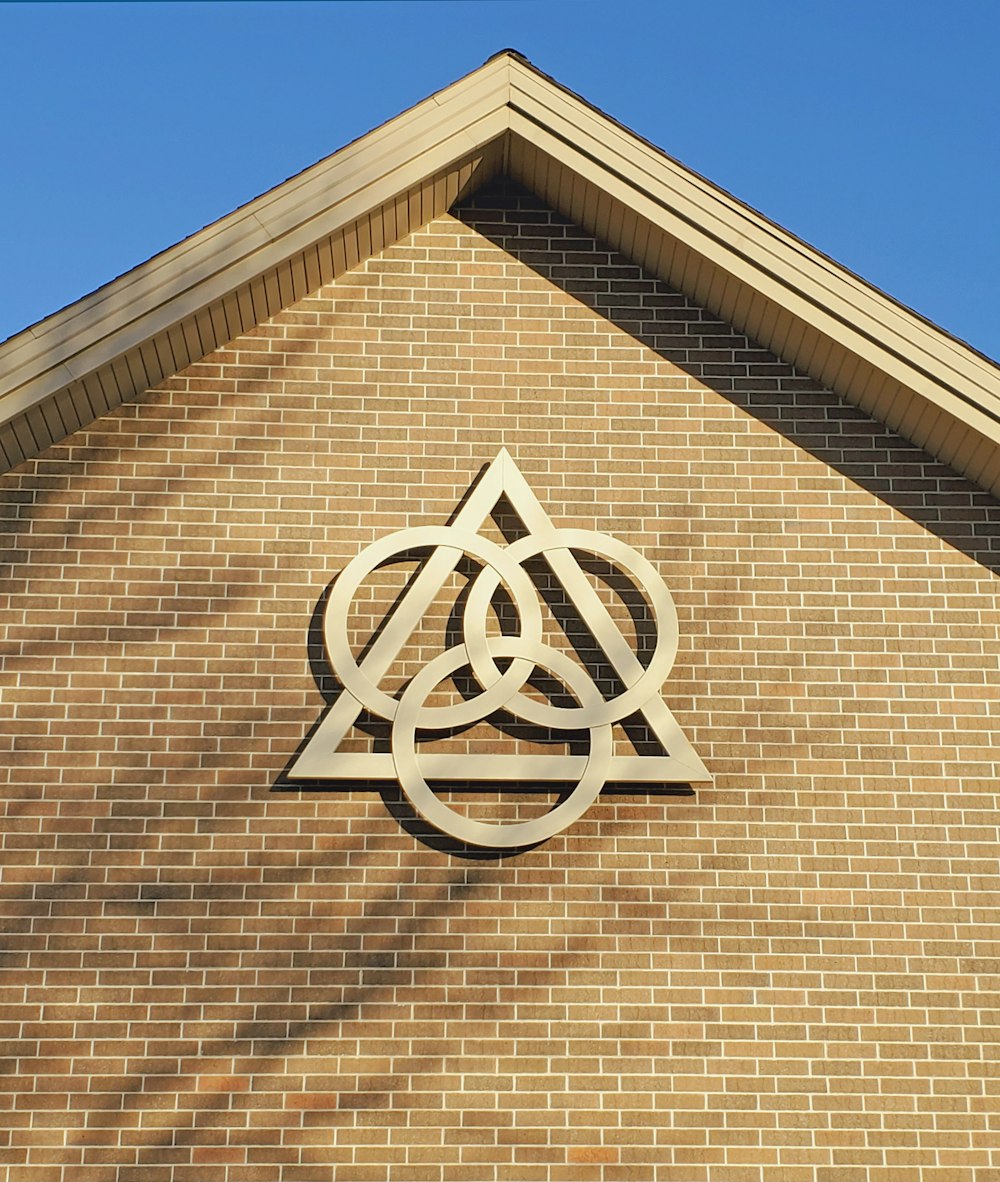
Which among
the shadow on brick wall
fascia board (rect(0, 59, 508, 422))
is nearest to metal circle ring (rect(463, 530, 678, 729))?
the shadow on brick wall

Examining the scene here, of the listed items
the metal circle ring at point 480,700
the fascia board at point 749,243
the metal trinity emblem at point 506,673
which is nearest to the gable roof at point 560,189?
the fascia board at point 749,243

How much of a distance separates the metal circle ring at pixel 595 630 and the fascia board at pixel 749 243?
5.44 ft

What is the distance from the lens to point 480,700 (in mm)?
8188

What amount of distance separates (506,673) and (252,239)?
2660mm

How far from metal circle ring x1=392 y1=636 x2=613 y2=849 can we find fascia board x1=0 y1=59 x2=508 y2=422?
234 centimetres

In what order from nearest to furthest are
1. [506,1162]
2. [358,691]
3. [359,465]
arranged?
[506,1162] < [358,691] < [359,465]

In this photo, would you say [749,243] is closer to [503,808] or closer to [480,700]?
[480,700]

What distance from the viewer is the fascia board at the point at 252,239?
8211mm

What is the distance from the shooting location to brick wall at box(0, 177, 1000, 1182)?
7.73 meters

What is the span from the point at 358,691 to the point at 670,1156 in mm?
2736

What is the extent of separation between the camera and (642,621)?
8.51 m

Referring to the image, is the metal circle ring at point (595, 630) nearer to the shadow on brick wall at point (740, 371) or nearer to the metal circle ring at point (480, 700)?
the metal circle ring at point (480, 700)

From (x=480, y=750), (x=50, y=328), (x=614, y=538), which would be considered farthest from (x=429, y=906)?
(x=50, y=328)

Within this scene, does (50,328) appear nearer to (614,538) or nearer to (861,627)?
(614,538)
